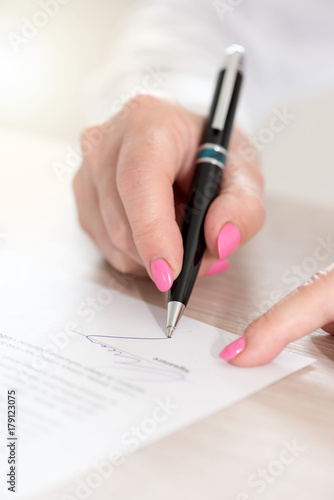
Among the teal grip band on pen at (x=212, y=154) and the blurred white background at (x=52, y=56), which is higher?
the teal grip band on pen at (x=212, y=154)

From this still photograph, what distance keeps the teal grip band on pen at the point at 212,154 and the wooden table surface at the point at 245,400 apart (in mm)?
129

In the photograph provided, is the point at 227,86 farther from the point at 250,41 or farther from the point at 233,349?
the point at 250,41

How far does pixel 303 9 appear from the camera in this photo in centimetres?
115

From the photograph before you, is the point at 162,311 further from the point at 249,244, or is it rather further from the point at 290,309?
the point at 249,244

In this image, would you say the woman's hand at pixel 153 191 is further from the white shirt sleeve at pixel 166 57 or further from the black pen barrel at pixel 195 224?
the white shirt sleeve at pixel 166 57

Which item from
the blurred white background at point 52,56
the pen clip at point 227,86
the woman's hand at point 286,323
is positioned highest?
the pen clip at point 227,86

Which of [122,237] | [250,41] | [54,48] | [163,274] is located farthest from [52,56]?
[163,274]

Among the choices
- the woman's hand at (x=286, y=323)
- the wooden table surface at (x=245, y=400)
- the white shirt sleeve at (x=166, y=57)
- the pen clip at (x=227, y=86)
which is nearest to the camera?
the wooden table surface at (x=245, y=400)

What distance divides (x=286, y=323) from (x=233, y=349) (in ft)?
0.16

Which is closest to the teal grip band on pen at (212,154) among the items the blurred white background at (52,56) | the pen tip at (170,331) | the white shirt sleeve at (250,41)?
the pen tip at (170,331)

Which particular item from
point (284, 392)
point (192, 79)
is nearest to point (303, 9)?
point (192, 79)

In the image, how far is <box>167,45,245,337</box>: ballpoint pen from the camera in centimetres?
45

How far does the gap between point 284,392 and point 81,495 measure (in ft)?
0.53

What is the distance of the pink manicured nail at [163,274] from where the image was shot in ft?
1.49
